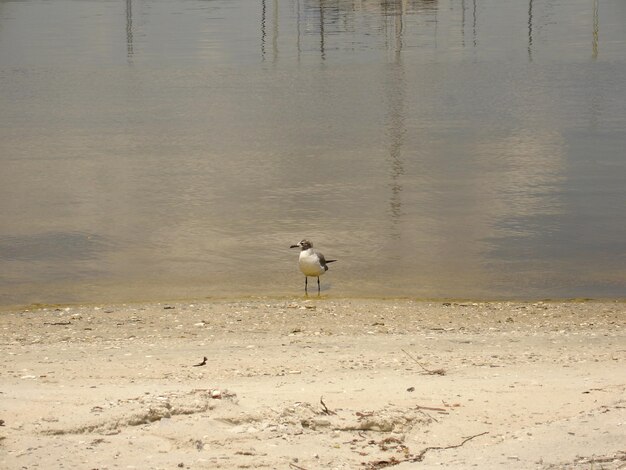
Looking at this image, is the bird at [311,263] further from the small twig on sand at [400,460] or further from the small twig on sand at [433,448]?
the small twig on sand at [400,460]

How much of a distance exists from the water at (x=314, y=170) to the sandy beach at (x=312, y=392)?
217cm

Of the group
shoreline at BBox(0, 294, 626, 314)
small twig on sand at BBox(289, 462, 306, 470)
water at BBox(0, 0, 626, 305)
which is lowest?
shoreline at BBox(0, 294, 626, 314)

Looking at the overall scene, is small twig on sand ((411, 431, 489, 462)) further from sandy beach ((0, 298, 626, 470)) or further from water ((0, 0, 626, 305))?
water ((0, 0, 626, 305))

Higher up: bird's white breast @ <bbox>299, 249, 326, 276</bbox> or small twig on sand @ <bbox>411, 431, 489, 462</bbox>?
small twig on sand @ <bbox>411, 431, 489, 462</bbox>

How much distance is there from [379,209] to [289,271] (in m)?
3.04

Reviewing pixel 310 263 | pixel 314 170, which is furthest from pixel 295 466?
pixel 314 170

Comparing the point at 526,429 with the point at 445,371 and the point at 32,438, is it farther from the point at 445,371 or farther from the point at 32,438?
the point at 32,438

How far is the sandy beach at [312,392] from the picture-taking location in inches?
243

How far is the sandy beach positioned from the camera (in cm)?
617

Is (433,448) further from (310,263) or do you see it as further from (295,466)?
(310,263)

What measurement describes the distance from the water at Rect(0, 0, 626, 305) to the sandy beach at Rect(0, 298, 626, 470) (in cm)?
217

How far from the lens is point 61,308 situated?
11672 mm

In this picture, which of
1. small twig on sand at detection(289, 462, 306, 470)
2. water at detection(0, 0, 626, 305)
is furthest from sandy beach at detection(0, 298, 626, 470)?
water at detection(0, 0, 626, 305)

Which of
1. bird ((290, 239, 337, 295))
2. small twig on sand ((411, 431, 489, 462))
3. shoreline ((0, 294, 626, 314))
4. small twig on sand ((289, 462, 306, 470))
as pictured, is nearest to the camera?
small twig on sand ((289, 462, 306, 470))
